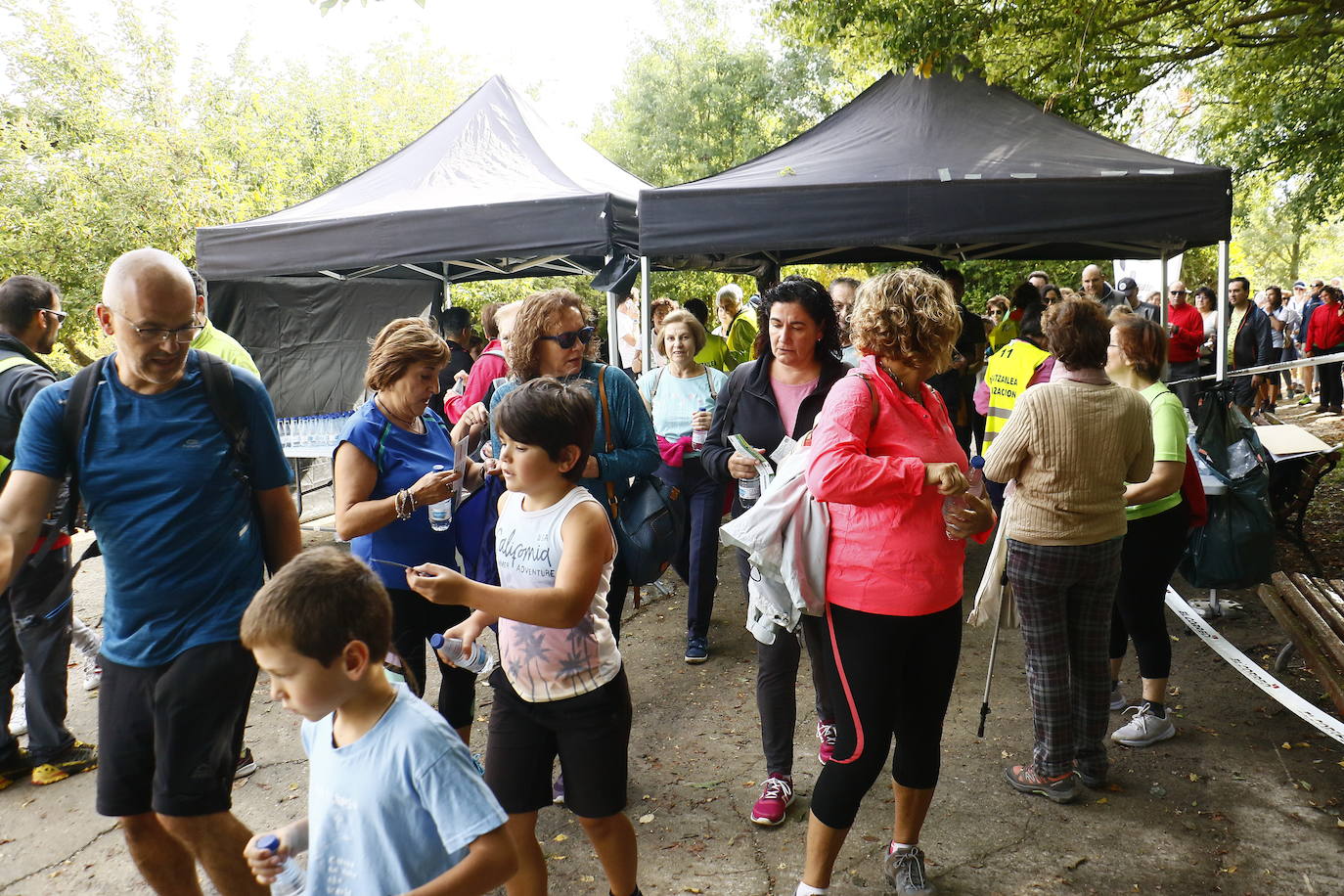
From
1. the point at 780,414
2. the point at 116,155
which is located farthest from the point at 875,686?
the point at 116,155

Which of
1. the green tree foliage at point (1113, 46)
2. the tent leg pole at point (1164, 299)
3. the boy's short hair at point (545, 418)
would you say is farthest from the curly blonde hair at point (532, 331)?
the tent leg pole at point (1164, 299)

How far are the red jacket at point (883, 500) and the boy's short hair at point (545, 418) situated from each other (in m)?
0.64

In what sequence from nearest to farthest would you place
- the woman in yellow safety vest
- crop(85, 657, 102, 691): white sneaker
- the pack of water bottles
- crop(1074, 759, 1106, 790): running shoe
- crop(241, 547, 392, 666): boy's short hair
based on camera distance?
crop(241, 547, 392, 666): boy's short hair
crop(1074, 759, 1106, 790): running shoe
crop(85, 657, 102, 691): white sneaker
the woman in yellow safety vest
the pack of water bottles

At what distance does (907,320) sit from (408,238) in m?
4.68

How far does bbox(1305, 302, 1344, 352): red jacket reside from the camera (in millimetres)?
13930

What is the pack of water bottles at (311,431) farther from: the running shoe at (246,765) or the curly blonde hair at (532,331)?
the curly blonde hair at (532,331)

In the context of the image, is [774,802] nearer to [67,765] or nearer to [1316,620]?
[1316,620]

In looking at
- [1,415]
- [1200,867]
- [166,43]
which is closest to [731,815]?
[1200,867]

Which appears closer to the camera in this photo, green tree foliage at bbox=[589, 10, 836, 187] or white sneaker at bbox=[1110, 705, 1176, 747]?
white sneaker at bbox=[1110, 705, 1176, 747]

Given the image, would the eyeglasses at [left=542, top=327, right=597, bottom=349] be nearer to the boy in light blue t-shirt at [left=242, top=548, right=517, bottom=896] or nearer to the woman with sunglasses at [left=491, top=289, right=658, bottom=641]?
the woman with sunglasses at [left=491, top=289, right=658, bottom=641]

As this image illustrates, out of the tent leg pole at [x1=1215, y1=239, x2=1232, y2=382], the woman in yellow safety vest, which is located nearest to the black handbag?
the woman in yellow safety vest

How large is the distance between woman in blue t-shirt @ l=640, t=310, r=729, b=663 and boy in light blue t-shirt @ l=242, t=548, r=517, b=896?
3.10m

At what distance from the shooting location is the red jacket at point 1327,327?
45.7 ft

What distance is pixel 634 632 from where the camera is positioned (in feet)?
17.6
